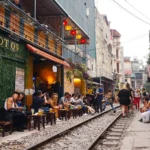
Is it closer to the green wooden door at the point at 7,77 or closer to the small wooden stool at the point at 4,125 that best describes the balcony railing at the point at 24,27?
the green wooden door at the point at 7,77

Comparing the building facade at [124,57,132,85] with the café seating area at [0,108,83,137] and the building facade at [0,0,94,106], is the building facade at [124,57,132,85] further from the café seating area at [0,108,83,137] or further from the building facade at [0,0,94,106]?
the café seating area at [0,108,83,137]

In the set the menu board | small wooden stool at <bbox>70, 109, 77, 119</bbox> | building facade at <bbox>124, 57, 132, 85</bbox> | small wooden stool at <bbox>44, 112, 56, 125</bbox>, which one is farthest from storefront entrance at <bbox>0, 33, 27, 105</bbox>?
building facade at <bbox>124, 57, 132, 85</bbox>

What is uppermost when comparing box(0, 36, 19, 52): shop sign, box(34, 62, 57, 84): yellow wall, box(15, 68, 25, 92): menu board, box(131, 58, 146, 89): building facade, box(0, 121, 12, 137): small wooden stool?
box(131, 58, 146, 89): building facade

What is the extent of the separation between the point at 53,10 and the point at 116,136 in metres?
11.8

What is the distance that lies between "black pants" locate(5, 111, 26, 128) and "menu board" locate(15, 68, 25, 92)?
3.09m

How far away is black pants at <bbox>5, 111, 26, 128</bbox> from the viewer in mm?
10698

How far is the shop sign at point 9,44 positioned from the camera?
12.5 m

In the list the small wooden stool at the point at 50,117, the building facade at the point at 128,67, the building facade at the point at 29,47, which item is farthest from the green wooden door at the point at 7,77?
the building facade at the point at 128,67

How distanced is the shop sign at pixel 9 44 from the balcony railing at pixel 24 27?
0.37 metres

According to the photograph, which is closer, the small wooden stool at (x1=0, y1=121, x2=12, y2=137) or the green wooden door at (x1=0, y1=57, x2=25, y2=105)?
the small wooden stool at (x1=0, y1=121, x2=12, y2=137)

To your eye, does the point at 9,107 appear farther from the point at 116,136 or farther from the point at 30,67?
the point at 30,67

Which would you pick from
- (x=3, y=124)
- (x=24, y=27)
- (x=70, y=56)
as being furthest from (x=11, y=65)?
(x=70, y=56)

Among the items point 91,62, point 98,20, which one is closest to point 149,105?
point 91,62

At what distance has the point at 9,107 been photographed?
35.6 feet
